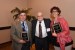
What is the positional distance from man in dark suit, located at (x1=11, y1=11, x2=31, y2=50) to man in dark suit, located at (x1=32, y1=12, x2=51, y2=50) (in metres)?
0.22

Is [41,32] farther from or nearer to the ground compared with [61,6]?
nearer to the ground

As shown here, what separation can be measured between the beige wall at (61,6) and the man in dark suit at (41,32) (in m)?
2.59

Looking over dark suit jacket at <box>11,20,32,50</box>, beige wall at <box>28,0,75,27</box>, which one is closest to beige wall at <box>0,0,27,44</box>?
beige wall at <box>28,0,75,27</box>

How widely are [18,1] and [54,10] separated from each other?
178 inches

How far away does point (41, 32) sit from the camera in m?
3.69

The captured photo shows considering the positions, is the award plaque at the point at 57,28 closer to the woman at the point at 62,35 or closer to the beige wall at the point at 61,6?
the woman at the point at 62,35

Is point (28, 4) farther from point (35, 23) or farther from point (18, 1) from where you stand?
point (35, 23)

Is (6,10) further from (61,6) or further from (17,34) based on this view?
(17,34)

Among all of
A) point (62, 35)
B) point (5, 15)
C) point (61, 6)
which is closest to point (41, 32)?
point (62, 35)

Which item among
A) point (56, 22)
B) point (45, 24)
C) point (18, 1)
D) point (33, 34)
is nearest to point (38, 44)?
point (33, 34)

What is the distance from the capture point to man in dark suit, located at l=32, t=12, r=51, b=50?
12.2 feet

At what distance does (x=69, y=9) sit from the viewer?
617 cm

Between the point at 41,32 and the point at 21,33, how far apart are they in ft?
1.67

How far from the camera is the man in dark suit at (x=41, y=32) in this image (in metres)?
3.72
